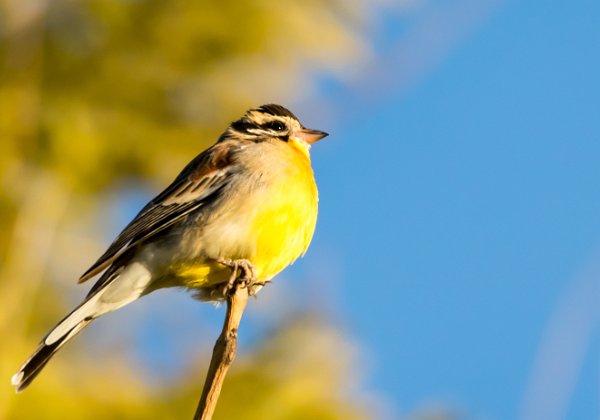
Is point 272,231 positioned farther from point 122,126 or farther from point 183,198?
point 122,126

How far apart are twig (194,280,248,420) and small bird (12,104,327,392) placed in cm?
67

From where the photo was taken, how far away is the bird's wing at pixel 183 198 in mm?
5949

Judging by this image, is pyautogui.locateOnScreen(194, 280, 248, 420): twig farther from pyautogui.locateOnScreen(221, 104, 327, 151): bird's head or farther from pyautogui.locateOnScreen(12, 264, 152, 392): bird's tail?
pyautogui.locateOnScreen(221, 104, 327, 151): bird's head

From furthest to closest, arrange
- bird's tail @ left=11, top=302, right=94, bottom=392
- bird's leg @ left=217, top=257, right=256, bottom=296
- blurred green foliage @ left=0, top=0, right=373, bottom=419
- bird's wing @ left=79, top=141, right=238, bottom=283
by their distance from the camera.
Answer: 1. blurred green foliage @ left=0, top=0, right=373, bottom=419
2. bird's wing @ left=79, top=141, right=238, bottom=283
3. bird's tail @ left=11, top=302, right=94, bottom=392
4. bird's leg @ left=217, top=257, right=256, bottom=296

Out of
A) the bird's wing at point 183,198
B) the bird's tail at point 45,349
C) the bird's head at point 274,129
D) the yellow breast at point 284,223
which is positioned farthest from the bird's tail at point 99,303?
the bird's head at point 274,129

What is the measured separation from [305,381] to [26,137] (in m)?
3.48

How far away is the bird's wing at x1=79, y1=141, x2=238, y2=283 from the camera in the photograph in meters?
5.95

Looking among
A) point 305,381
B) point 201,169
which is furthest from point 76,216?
point 201,169

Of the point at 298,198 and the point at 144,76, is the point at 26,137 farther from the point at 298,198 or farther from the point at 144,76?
the point at 298,198

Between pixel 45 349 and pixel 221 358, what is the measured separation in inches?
68.2

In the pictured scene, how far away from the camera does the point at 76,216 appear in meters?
12.2

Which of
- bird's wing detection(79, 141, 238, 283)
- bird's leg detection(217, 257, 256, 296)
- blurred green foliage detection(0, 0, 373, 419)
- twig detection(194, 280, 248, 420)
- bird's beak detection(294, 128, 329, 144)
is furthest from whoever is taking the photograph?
blurred green foliage detection(0, 0, 373, 419)

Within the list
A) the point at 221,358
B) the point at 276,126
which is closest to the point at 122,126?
the point at 276,126

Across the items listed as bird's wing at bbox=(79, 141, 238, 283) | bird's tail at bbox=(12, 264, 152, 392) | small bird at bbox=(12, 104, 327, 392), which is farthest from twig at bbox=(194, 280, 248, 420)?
bird's wing at bbox=(79, 141, 238, 283)
